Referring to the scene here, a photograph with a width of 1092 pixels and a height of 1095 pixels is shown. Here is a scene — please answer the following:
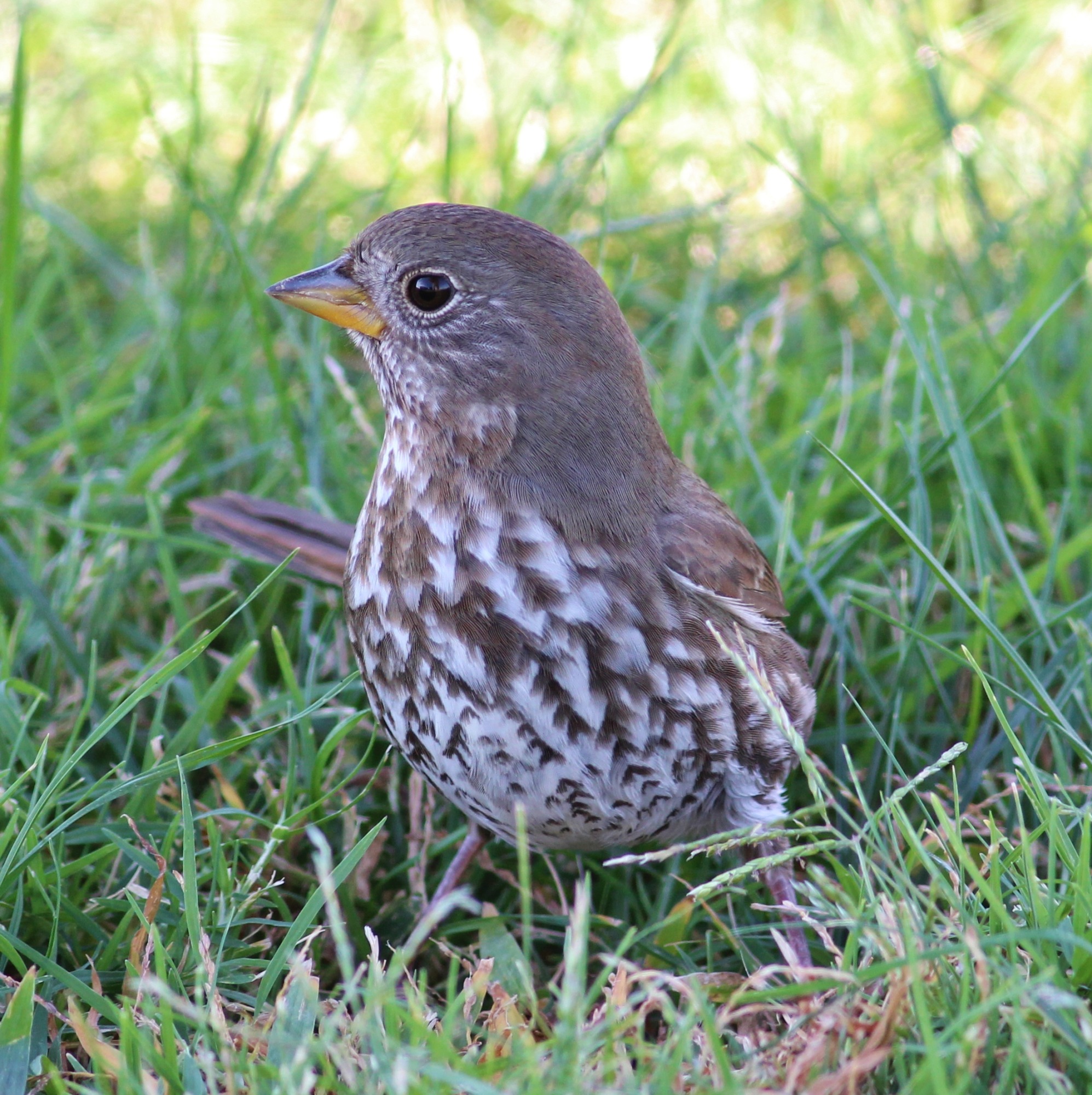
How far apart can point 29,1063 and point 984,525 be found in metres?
2.70

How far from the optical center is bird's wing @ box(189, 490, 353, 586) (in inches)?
132

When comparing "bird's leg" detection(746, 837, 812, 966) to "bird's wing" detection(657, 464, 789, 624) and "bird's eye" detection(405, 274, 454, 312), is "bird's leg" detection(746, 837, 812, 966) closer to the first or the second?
"bird's wing" detection(657, 464, 789, 624)

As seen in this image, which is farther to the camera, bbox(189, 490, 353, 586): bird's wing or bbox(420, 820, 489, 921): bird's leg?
bbox(189, 490, 353, 586): bird's wing

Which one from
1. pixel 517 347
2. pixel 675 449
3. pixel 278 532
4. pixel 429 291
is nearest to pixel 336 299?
pixel 429 291

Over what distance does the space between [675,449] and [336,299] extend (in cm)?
127

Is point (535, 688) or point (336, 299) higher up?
point (336, 299)

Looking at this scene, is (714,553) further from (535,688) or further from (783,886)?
(783,886)

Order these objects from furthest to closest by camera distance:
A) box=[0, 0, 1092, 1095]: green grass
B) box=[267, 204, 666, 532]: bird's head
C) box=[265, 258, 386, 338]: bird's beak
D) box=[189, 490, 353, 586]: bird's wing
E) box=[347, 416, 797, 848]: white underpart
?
box=[189, 490, 353, 586]: bird's wing → box=[265, 258, 386, 338]: bird's beak → box=[267, 204, 666, 532]: bird's head → box=[347, 416, 797, 848]: white underpart → box=[0, 0, 1092, 1095]: green grass

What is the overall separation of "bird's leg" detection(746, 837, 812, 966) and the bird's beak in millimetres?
1412

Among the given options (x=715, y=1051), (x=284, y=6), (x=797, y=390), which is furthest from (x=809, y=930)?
(x=284, y=6)

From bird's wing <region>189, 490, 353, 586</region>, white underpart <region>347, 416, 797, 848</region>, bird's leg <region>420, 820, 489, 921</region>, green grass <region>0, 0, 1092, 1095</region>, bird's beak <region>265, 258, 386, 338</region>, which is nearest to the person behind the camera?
green grass <region>0, 0, 1092, 1095</region>

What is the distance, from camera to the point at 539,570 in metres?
2.65

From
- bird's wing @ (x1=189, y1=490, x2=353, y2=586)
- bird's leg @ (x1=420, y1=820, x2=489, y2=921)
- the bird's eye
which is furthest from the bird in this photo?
bird's wing @ (x1=189, y1=490, x2=353, y2=586)

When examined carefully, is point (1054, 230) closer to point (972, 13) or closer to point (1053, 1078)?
point (972, 13)
